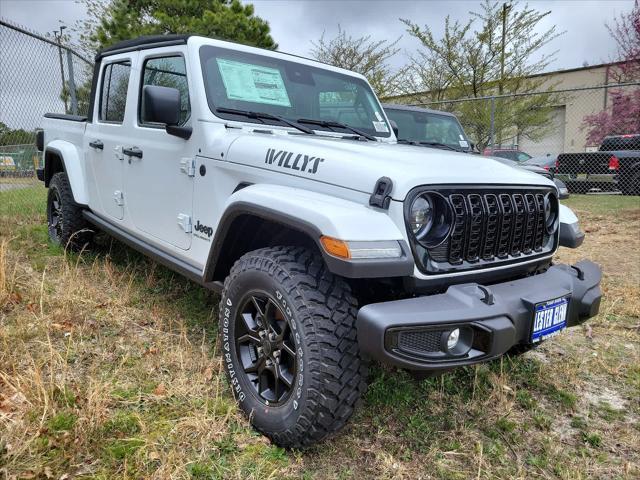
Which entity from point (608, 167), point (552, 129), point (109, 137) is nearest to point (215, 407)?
point (109, 137)

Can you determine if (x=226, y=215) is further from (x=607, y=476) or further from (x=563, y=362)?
(x=563, y=362)

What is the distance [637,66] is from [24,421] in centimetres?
1043

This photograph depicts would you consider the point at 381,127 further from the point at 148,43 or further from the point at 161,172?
the point at 148,43

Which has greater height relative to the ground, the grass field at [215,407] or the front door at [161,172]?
the front door at [161,172]

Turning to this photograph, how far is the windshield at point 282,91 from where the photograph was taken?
2.89 meters

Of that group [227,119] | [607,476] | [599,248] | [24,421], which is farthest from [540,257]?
[599,248]

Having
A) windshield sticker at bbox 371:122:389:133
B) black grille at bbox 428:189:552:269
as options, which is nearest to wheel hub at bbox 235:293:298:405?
black grille at bbox 428:189:552:269

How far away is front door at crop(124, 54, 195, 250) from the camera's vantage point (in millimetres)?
2918

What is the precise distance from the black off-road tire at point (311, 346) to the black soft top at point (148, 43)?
5.48 ft

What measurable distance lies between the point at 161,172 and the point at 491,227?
202 centimetres

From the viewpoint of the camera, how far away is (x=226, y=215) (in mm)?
2377

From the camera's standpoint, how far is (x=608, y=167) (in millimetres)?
10766

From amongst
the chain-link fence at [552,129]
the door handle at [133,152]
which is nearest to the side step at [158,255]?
the door handle at [133,152]

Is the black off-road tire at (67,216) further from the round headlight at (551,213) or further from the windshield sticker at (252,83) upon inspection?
the round headlight at (551,213)
